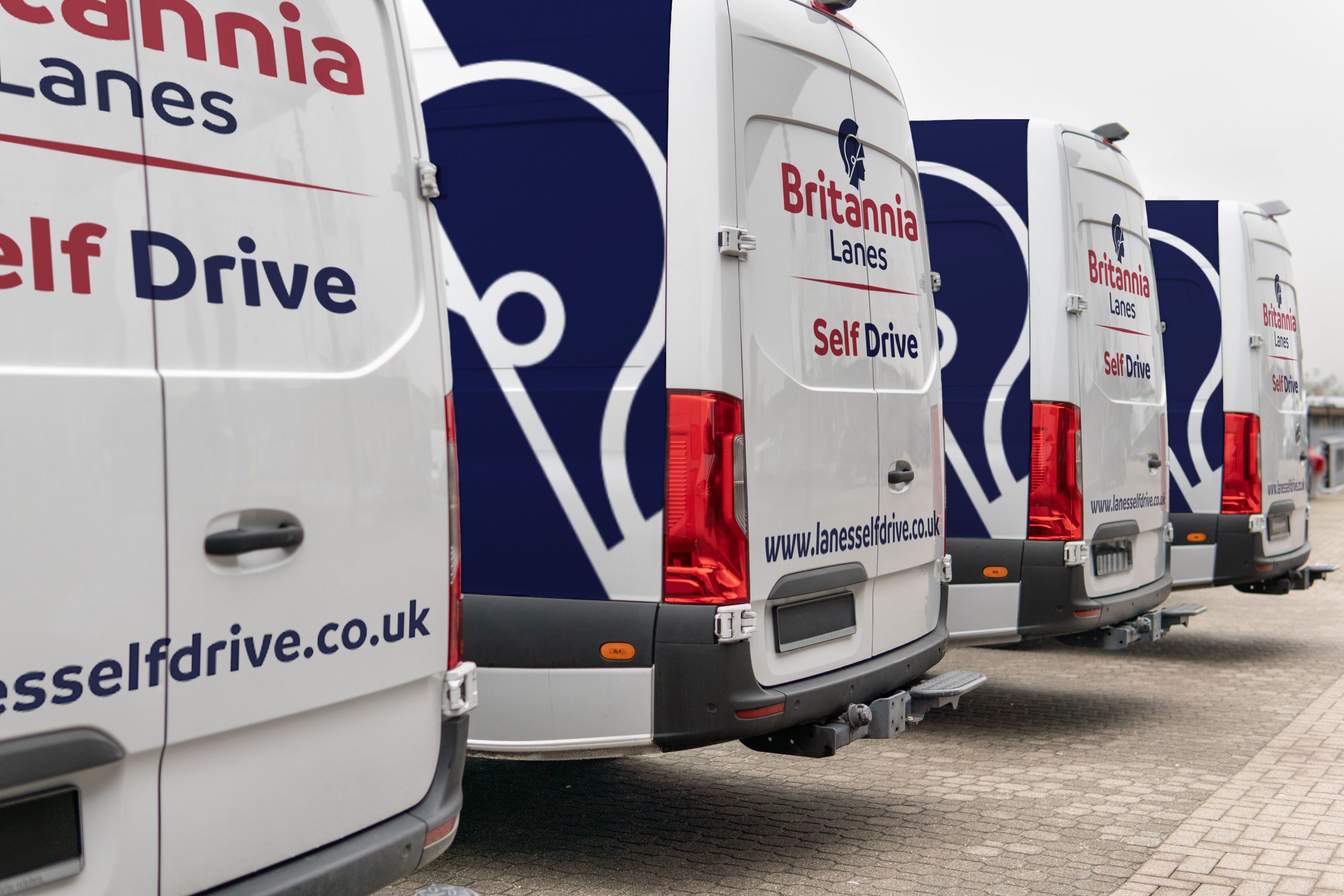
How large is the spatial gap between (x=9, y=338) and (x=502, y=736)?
8.52ft

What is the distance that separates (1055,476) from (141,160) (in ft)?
17.1

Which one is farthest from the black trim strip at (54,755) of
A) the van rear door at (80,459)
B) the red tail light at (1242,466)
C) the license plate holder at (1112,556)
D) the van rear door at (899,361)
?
the red tail light at (1242,466)

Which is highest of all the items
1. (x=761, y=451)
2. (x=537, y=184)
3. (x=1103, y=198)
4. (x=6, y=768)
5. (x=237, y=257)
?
(x=1103, y=198)


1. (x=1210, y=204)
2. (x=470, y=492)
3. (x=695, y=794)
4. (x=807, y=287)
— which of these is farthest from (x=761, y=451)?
(x=1210, y=204)

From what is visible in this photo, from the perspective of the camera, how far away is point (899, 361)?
5094 mm

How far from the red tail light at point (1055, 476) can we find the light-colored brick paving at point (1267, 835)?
4.58 ft

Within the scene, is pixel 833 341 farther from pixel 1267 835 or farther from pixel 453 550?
pixel 1267 835

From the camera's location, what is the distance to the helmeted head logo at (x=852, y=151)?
4.82 metres

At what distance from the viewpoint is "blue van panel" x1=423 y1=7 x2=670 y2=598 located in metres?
4.26

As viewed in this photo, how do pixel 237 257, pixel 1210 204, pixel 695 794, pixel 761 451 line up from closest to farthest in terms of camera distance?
pixel 237 257, pixel 761 451, pixel 695 794, pixel 1210 204

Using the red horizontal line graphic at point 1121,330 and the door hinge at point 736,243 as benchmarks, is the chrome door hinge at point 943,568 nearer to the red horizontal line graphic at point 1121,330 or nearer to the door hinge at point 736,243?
the door hinge at point 736,243

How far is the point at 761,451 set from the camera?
4.28 m

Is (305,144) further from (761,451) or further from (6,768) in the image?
(761,451)

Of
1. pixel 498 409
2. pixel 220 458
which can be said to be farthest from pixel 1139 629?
pixel 220 458
